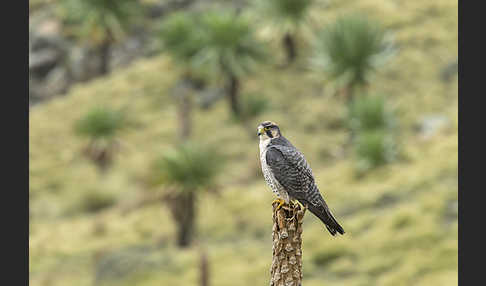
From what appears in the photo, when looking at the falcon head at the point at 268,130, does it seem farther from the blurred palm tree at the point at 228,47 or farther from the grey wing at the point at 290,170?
the blurred palm tree at the point at 228,47

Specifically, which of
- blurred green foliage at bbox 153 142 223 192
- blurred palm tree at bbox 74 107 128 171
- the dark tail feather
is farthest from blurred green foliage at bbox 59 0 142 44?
the dark tail feather

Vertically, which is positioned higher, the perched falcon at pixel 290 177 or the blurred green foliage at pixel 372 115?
the blurred green foliage at pixel 372 115

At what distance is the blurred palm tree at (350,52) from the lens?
34.0 m

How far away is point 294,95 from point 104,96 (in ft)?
41.9

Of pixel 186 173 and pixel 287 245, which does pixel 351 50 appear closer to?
pixel 186 173

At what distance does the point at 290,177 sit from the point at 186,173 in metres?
16.3

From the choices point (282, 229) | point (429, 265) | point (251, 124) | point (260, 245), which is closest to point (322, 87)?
point (251, 124)

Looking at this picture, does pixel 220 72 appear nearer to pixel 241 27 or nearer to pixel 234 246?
pixel 241 27

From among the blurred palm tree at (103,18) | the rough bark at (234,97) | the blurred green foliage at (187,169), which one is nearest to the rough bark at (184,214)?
the blurred green foliage at (187,169)

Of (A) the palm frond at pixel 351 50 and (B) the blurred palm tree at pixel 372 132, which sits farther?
(A) the palm frond at pixel 351 50

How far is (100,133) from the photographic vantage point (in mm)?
35781

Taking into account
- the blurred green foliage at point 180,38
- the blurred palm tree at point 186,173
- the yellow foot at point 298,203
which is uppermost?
the blurred green foliage at point 180,38

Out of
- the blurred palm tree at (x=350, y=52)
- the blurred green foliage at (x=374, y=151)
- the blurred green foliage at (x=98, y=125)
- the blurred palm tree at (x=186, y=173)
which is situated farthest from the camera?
the blurred green foliage at (x=98, y=125)

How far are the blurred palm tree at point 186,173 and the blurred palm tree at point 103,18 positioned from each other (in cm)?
2142
